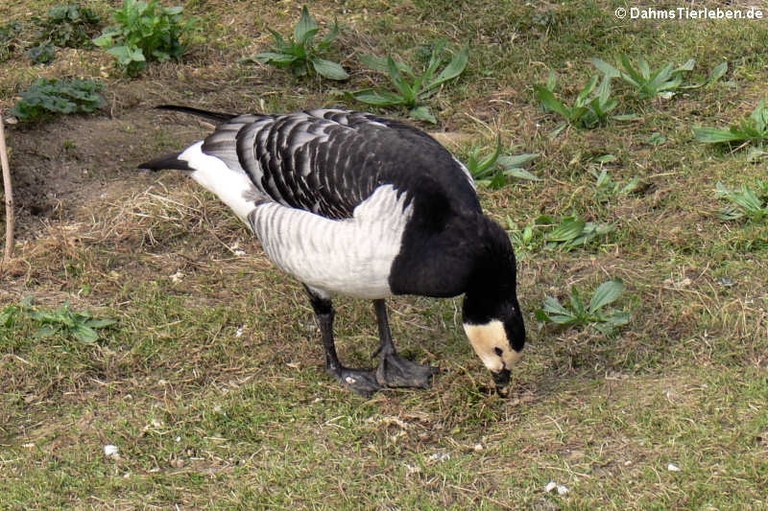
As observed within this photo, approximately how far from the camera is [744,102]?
6645 millimetres

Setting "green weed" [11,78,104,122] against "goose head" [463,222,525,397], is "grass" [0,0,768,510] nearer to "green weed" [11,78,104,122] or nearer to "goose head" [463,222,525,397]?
"green weed" [11,78,104,122]

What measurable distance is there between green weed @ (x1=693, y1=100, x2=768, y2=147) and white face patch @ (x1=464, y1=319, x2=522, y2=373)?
2.50 metres

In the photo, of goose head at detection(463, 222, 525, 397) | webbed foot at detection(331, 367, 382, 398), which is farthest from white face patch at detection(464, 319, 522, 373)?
webbed foot at detection(331, 367, 382, 398)

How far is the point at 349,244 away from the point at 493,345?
78 centimetres

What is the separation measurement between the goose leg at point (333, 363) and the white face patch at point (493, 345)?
569mm

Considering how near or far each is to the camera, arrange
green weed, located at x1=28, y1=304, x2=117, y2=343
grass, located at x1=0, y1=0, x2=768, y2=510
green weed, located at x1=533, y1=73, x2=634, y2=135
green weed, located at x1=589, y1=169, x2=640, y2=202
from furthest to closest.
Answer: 1. green weed, located at x1=533, y1=73, x2=634, y2=135
2. green weed, located at x1=589, y1=169, x2=640, y2=202
3. green weed, located at x1=28, y1=304, x2=117, y2=343
4. grass, located at x1=0, y1=0, x2=768, y2=510

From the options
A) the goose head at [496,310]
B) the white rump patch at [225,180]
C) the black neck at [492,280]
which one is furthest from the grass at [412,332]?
the white rump patch at [225,180]

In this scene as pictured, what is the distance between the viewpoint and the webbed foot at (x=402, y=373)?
4.86 m

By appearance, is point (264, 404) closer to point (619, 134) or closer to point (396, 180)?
point (396, 180)

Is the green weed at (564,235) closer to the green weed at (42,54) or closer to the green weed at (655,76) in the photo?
the green weed at (655,76)

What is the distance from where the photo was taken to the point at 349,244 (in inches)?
170

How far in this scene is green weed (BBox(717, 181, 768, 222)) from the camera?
5.60 metres

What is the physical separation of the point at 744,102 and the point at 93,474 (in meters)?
4.59

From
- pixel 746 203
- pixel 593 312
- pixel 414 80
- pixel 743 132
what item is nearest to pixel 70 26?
pixel 414 80
